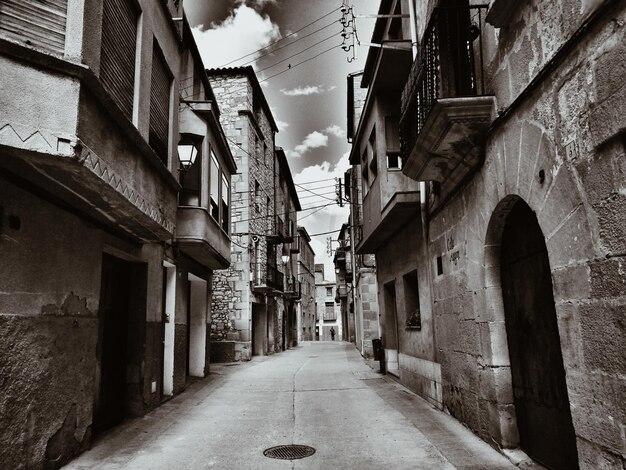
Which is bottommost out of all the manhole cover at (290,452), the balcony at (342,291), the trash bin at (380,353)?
the manhole cover at (290,452)

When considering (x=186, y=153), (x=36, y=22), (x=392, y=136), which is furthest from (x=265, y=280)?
(x=36, y=22)

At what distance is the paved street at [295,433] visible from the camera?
16.0ft

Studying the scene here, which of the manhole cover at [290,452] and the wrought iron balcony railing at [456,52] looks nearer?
the manhole cover at [290,452]

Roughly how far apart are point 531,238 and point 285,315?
2343cm

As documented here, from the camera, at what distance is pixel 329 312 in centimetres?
6194

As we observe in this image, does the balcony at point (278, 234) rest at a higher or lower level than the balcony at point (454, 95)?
higher

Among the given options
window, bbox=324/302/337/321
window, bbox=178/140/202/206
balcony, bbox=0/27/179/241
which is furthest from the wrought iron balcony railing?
window, bbox=324/302/337/321

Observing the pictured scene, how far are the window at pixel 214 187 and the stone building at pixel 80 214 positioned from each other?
7.27 feet

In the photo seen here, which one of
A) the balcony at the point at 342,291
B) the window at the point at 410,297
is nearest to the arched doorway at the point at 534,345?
the window at the point at 410,297

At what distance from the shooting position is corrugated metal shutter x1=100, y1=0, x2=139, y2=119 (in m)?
5.33

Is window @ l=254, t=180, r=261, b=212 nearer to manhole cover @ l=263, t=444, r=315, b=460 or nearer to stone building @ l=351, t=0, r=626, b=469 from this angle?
stone building @ l=351, t=0, r=626, b=469

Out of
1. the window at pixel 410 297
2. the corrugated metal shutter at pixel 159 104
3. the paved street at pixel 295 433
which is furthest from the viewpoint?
the window at pixel 410 297

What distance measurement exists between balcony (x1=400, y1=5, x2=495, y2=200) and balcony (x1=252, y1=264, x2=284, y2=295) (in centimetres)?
1340

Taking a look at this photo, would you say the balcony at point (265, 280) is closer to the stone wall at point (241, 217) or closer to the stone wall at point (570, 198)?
the stone wall at point (241, 217)
